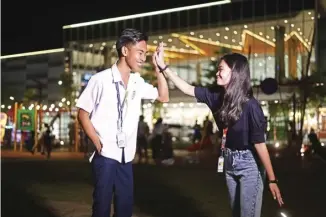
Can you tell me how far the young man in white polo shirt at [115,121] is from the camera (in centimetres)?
416

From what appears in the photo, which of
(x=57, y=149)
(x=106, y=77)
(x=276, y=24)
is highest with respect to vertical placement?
(x=276, y=24)

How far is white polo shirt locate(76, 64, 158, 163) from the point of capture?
13.6ft

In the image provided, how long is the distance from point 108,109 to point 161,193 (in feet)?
21.7

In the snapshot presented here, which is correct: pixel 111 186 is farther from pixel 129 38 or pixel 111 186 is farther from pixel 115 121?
pixel 129 38

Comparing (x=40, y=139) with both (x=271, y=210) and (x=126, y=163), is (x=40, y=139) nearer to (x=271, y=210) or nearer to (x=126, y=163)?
(x=271, y=210)

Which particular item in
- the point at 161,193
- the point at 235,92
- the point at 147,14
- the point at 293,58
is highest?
the point at 147,14

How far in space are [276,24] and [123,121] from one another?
1683 inches

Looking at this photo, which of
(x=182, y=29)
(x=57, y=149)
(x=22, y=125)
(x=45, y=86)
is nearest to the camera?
(x=22, y=125)

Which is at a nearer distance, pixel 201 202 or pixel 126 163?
pixel 126 163

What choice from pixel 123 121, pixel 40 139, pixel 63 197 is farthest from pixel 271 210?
pixel 40 139

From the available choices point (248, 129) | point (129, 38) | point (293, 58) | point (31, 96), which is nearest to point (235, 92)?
point (248, 129)

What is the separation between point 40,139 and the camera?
90.0 ft

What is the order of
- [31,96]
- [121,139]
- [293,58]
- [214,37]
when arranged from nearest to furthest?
[121,139] → [293,58] → [214,37] → [31,96]

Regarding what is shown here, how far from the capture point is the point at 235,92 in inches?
166
